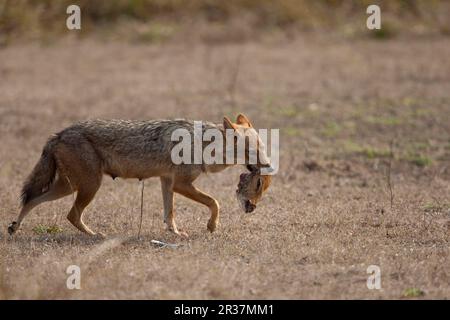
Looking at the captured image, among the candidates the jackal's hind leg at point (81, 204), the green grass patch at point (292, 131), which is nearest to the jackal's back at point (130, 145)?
the jackal's hind leg at point (81, 204)

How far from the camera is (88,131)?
8289 mm

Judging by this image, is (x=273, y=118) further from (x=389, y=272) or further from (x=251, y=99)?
(x=389, y=272)

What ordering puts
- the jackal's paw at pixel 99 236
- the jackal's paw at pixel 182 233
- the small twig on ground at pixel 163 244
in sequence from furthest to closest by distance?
1. the jackal's paw at pixel 182 233
2. the jackal's paw at pixel 99 236
3. the small twig on ground at pixel 163 244

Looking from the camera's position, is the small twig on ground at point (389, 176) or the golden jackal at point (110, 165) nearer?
the golden jackal at point (110, 165)

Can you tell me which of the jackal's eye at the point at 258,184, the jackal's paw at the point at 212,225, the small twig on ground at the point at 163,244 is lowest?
the small twig on ground at the point at 163,244

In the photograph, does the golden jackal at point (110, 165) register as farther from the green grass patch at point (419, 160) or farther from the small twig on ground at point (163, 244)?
the green grass patch at point (419, 160)

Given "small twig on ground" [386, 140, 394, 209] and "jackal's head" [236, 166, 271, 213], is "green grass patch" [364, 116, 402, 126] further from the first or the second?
"jackal's head" [236, 166, 271, 213]

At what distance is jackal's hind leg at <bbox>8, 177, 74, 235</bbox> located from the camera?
26.7ft

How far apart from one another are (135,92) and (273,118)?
3694 mm

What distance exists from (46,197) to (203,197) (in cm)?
168

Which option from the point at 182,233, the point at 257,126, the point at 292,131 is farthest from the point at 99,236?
the point at 257,126

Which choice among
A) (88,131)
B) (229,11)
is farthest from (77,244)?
(229,11)

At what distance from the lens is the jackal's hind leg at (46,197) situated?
8.13 m

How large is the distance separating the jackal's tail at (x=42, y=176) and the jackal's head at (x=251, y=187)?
2.01 metres
